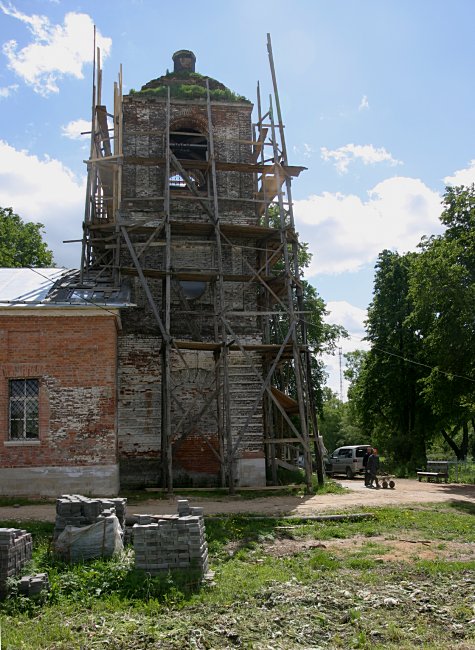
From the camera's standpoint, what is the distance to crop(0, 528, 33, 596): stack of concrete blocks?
24.3 ft

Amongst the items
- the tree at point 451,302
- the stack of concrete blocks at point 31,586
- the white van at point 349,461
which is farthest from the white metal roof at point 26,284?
the white van at point 349,461

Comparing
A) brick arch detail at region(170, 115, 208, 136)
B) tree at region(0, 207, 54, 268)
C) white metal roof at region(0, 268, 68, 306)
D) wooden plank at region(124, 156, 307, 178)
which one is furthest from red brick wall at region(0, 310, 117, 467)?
tree at region(0, 207, 54, 268)

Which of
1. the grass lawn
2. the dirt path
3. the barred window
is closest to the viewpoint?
the grass lawn

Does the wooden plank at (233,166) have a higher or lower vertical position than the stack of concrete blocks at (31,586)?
higher

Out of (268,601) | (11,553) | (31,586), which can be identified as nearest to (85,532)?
(11,553)

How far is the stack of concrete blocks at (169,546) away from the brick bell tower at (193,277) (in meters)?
7.90

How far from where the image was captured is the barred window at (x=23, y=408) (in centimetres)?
1516

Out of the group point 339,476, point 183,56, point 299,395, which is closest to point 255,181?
point 183,56

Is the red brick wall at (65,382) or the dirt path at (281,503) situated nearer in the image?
the dirt path at (281,503)

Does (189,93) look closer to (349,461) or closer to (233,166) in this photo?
(233,166)

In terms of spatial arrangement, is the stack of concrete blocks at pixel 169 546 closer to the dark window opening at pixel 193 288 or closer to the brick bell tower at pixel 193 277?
the brick bell tower at pixel 193 277

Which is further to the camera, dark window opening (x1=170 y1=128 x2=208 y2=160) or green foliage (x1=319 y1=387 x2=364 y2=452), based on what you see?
green foliage (x1=319 y1=387 x2=364 y2=452)

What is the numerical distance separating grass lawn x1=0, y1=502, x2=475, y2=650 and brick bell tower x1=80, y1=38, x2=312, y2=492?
7.09m

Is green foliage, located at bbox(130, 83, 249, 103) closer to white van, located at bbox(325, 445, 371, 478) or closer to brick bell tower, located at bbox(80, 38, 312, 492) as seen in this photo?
brick bell tower, located at bbox(80, 38, 312, 492)
